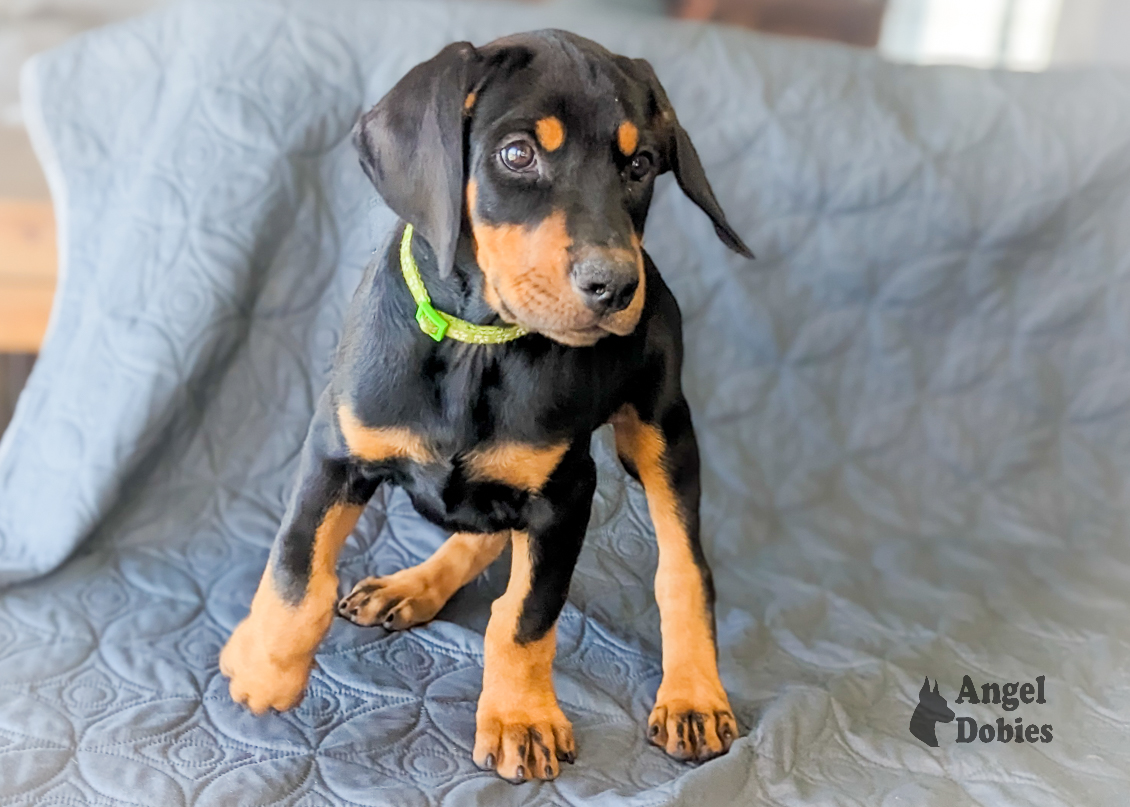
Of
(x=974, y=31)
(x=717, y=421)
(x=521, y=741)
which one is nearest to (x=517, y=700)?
(x=521, y=741)

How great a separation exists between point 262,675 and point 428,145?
0.72 m

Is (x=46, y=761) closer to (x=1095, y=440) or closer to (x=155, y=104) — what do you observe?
(x=155, y=104)

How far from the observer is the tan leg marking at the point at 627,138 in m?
1.10

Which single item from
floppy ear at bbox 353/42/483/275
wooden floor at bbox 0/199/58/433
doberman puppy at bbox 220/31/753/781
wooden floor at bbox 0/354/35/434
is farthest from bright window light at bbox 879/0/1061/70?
wooden floor at bbox 0/354/35/434

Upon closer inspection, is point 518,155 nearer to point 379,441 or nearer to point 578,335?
point 578,335

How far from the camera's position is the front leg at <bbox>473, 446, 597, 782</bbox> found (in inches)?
48.7

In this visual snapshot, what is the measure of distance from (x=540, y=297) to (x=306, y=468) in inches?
16.4

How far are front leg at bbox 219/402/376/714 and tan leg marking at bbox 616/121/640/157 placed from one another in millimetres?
487

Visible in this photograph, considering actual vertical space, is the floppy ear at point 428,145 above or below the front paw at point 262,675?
above

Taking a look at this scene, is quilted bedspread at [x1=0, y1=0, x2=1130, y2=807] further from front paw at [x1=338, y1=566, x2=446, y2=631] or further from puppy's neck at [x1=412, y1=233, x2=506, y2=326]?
puppy's neck at [x1=412, y1=233, x2=506, y2=326]

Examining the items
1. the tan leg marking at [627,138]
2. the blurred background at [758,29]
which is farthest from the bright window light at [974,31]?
the tan leg marking at [627,138]

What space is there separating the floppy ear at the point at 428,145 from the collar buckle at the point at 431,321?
11cm

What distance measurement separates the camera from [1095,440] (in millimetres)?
2014

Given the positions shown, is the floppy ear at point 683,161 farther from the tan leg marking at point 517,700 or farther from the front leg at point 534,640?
the tan leg marking at point 517,700
